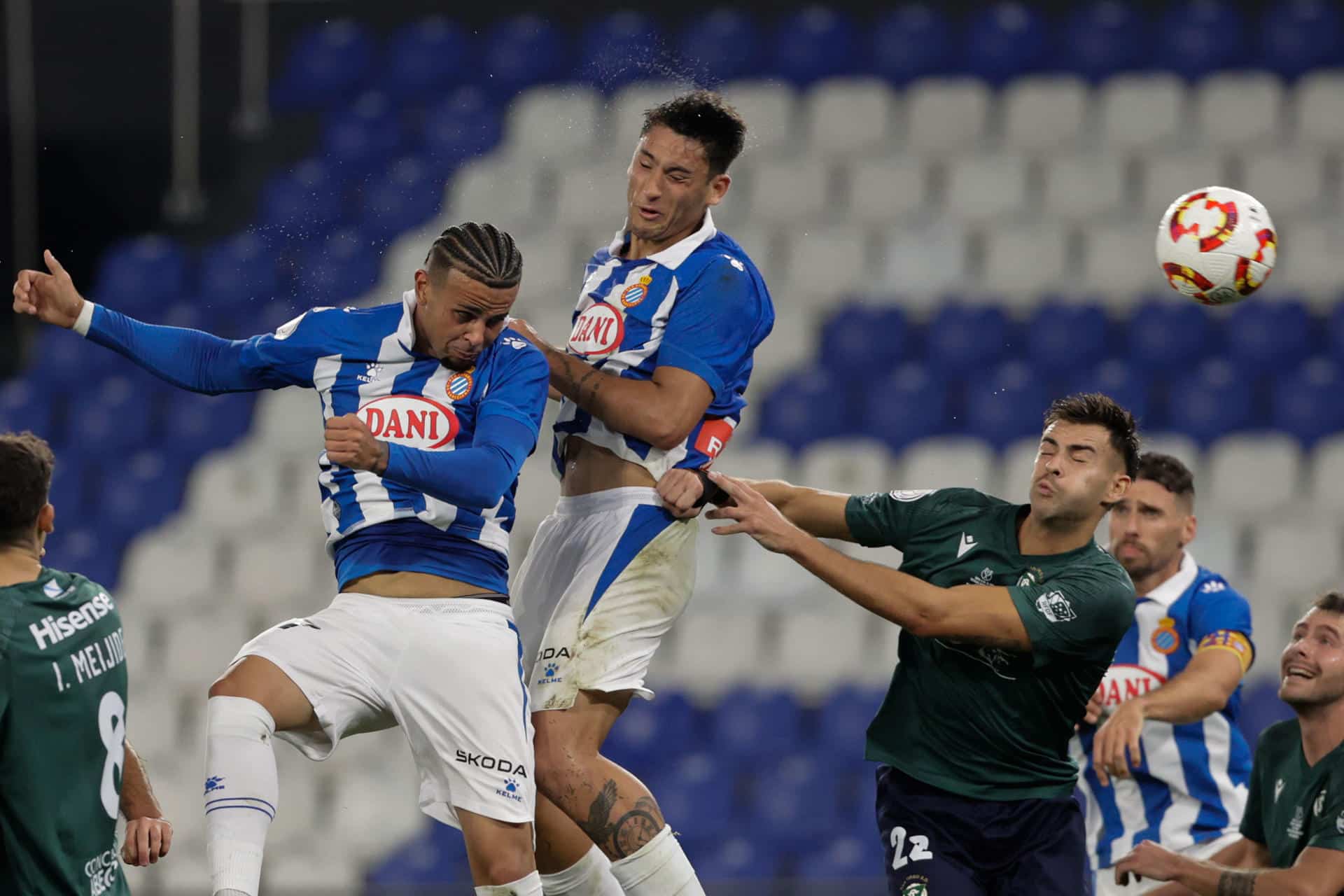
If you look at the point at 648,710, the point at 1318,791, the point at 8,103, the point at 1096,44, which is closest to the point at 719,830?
the point at 648,710

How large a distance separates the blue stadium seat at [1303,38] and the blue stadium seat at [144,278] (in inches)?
285

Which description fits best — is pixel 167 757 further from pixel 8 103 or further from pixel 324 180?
pixel 8 103

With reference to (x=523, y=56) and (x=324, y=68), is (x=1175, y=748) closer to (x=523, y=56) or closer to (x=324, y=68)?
(x=523, y=56)

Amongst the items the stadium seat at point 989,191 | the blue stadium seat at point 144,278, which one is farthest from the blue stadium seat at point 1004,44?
the blue stadium seat at point 144,278

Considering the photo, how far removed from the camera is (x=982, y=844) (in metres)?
4.80

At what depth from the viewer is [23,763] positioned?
361 cm

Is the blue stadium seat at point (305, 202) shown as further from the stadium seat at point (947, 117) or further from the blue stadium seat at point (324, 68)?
the stadium seat at point (947, 117)

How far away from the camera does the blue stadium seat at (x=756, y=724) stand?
9.25 m

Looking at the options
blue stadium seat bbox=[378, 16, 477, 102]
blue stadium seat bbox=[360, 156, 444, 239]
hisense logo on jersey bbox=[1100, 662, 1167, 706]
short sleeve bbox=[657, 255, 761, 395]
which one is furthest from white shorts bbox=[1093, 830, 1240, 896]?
blue stadium seat bbox=[378, 16, 477, 102]

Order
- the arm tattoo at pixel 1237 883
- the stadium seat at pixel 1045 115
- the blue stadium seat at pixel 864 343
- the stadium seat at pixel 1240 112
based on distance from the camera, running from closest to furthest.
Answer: the arm tattoo at pixel 1237 883 < the blue stadium seat at pixel 864 343 < the stadium seat at pixel 1240 112 < the stadium seat at pixel 1045 115

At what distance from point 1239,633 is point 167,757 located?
620 centimetres

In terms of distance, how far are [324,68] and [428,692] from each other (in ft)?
29.5

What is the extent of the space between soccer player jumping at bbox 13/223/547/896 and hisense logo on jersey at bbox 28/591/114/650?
417 millimetres

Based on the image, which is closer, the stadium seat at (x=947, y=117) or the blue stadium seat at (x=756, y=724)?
the blue stadium seat at (x=756, y=724)
